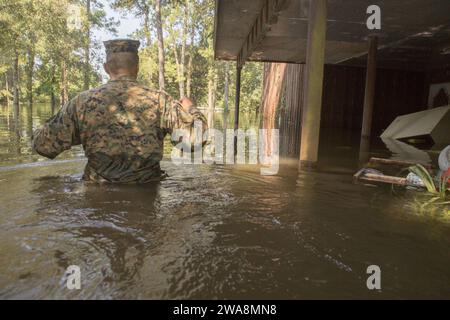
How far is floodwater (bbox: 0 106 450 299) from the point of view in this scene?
2260mm

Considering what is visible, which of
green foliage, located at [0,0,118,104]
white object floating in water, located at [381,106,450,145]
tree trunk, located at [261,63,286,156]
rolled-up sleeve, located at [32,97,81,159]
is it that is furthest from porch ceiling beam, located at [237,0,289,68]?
green foliage, located at [0,0,118,104]

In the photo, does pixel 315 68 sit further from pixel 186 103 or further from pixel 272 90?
pixel 272 90

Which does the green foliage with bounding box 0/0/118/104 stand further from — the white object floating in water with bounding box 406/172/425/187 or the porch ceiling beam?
the white object floating in water with bounding box 406/172/425/187

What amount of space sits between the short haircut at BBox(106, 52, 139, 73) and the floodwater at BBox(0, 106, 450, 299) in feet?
4.66

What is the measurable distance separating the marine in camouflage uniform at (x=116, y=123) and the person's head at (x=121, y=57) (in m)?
0.01

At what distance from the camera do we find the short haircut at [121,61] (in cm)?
447

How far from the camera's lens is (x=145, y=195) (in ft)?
14.2

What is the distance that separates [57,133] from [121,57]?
3.77ft

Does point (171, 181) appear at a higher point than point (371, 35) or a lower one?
lower

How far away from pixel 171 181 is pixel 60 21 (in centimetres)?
2421

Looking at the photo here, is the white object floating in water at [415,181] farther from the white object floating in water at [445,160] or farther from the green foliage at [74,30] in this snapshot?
the green foliage at [74,30]

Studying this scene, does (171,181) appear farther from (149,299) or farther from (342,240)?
(149,299)

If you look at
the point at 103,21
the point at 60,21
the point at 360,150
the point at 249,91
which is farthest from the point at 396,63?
the point at 249,91

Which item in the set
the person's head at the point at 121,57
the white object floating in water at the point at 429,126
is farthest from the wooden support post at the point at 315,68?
the white object floating in water at the point at 429,126
